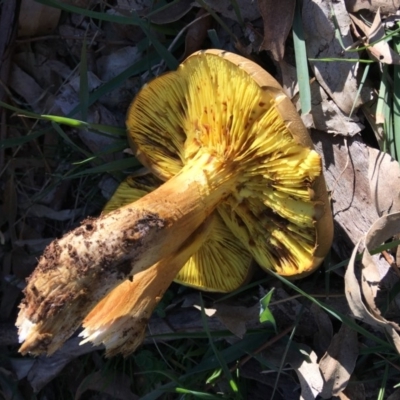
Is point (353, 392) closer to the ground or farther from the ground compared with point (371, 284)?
closer to the ground

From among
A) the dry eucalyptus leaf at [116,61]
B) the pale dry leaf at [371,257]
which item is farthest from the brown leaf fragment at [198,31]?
the pale dry leaf at [371,257]

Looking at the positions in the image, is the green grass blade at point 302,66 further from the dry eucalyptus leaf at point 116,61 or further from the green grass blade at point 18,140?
the green grass blade at point 18,140

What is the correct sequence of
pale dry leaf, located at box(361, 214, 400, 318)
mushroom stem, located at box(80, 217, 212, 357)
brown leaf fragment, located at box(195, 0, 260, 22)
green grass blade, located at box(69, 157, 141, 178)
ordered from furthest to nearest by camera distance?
green grass blade, located at box(69, 157, 141, 178) → brown leaf fragment, located at box(195, 0, 260, 22) → pale dry leaf, located at box(361, 214, 400, 318) → mushroom stem, located at box(80, 217, 212, 357)

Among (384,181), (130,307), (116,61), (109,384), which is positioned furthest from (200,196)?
(109,384)

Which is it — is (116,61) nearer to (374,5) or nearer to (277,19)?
(277,19)

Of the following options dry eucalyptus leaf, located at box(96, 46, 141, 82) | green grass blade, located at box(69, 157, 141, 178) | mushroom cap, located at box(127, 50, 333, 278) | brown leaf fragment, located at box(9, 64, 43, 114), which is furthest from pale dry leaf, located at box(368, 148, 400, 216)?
brown leaf fragment, located at box(9, 64, 43, 114)

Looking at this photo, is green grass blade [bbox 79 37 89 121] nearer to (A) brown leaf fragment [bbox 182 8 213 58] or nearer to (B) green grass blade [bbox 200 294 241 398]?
(A) brown leaf fragment [bbox 182 8 213 58]

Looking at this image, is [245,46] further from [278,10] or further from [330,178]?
[330,178]
